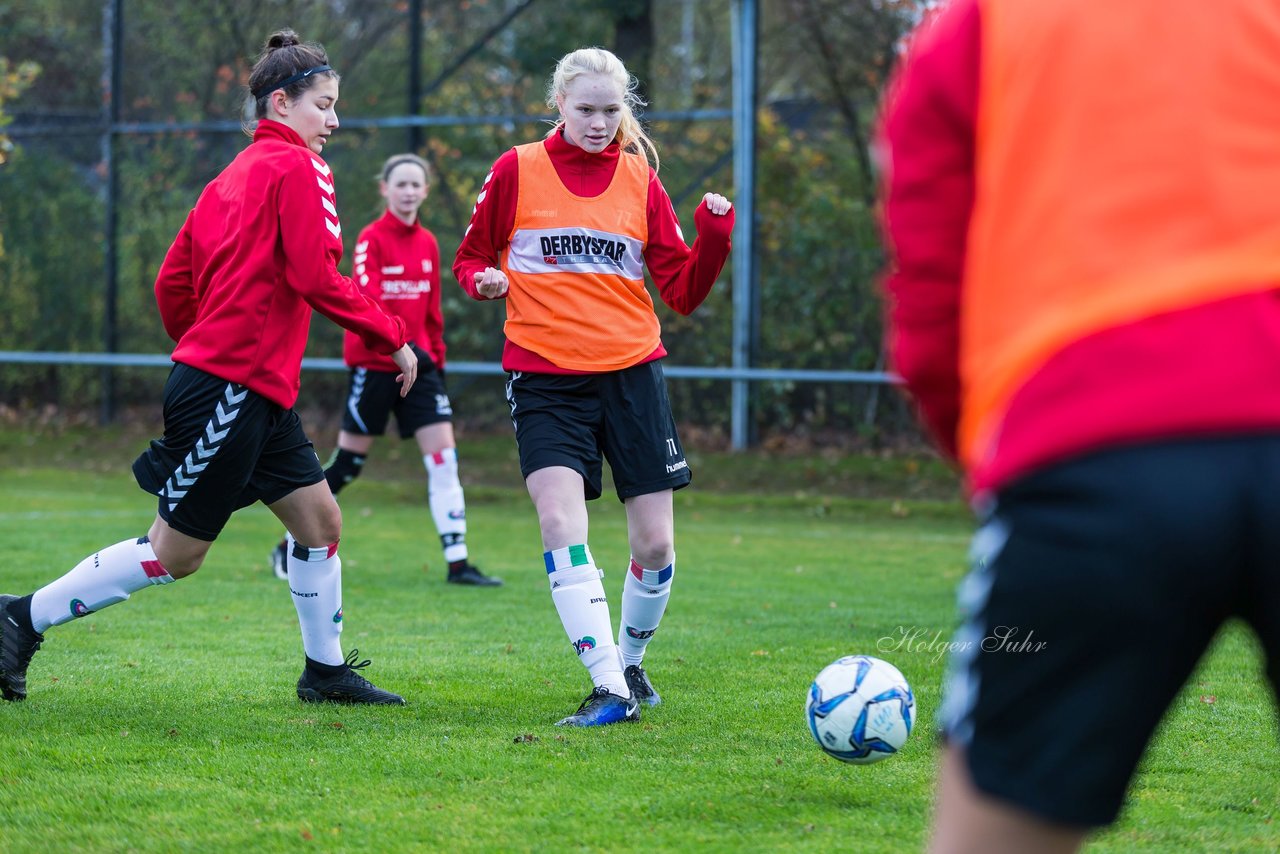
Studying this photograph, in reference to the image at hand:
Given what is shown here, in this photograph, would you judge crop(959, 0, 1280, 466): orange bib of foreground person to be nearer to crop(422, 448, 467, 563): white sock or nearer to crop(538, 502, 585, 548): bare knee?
crop(538, 502, 585, 548): bare knee

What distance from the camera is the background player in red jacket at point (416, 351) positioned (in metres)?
8.45

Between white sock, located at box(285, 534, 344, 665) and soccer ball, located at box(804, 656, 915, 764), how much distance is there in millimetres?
1800

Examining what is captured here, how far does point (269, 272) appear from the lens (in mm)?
4402

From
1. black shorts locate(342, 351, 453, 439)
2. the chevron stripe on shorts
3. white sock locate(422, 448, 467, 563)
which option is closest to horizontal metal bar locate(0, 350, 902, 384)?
black shorts locate(342, 351, 453, 439)

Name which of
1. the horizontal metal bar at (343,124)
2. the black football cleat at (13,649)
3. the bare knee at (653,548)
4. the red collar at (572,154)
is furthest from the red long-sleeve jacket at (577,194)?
the horizontal metal bar at (343,124)

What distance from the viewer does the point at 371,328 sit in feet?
14.7

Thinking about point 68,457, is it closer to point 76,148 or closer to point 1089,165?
point 76,148

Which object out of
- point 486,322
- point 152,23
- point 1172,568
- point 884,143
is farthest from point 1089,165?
point 152,23

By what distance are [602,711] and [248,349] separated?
60.7 inches

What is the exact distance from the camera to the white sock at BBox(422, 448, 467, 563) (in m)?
8.12

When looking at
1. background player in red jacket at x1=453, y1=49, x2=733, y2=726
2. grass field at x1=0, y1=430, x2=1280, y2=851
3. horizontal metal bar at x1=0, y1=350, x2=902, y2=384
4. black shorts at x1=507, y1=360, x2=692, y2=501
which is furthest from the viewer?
horizontal metal bar at x1=0, y1=350, x2=902, y2=384

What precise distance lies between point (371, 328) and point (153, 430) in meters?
12.0

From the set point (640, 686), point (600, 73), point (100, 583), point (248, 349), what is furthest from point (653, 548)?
point (100, 583)

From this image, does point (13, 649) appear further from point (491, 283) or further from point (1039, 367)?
point (1039, 367)
